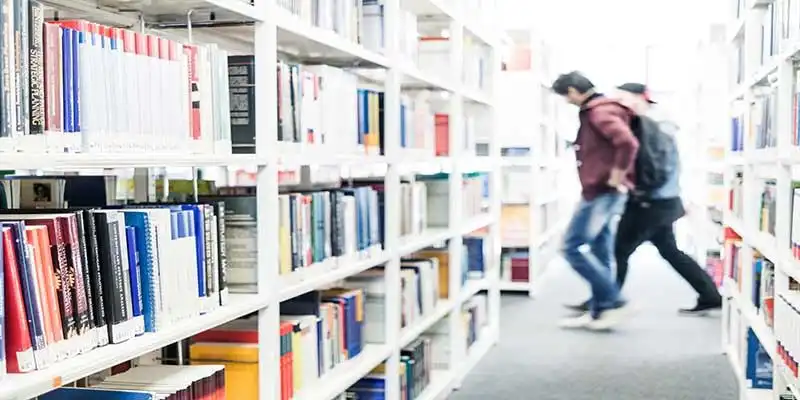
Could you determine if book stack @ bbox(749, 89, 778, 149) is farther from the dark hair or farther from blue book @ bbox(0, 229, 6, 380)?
blue book @ bbox(0, 229, 6, 380)

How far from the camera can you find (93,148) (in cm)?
176

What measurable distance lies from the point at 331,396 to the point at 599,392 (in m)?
1.89

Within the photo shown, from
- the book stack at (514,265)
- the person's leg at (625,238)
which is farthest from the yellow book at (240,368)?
the book stack at (514,265)

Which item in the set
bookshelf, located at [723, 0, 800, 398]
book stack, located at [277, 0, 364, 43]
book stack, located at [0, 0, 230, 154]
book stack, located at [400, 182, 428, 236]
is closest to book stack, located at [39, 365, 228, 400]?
book stack, located at [0, 0, 230, 154]

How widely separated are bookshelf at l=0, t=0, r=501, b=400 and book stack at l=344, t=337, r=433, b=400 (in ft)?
0.05

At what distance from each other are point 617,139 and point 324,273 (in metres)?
3.24

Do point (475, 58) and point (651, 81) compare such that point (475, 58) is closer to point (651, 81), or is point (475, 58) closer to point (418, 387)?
point (418, 387)

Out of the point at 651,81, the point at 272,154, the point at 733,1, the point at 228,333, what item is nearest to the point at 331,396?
the point at 228,333

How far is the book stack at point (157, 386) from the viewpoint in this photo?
1986 mm

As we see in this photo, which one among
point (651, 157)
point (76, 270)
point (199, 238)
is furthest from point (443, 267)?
point (76, 270)

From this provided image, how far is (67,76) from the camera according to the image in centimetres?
169

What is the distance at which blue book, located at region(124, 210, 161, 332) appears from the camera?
1.93m

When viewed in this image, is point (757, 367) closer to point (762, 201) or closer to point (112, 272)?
point (762, 201)

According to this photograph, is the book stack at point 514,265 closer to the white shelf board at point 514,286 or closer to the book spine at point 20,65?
the white shelf board at point 514,286
